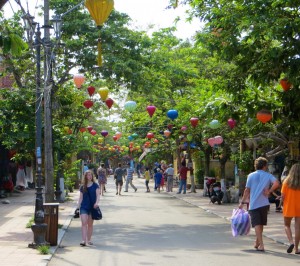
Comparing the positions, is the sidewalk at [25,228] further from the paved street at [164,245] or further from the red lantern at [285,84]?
the red lantern at [285,84]

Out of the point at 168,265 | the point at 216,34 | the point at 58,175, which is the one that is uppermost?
the point at 216,34

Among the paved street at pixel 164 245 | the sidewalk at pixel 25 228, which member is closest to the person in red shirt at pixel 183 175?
the sidewalk at pixel 25 228

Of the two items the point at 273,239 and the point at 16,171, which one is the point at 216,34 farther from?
the point at 16,171

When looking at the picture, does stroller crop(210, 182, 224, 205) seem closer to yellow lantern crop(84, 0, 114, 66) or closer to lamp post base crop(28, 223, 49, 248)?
lamp post base crop(28, 223, 49, 248)

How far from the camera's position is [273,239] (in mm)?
15070

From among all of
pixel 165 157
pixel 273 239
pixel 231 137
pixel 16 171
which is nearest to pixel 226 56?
pixel 273 239

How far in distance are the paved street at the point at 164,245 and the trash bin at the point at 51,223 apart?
0.93 feet

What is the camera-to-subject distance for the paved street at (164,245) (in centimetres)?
1170

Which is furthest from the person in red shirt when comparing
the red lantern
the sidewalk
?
the red lantern

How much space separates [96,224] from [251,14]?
28.9 feet

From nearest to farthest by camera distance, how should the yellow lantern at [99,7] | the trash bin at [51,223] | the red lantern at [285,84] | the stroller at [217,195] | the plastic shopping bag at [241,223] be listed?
the yellow lantern at [99,7] → the plastic shopping bag at [241,223] → the red lantern at [285,84] → the trash bin at [51,223] → the stroller at [217,195]

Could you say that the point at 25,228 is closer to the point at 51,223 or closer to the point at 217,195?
the point at 51,223

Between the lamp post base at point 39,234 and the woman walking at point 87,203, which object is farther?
the woman walking at point 87,203

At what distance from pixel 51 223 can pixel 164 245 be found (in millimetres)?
2526
